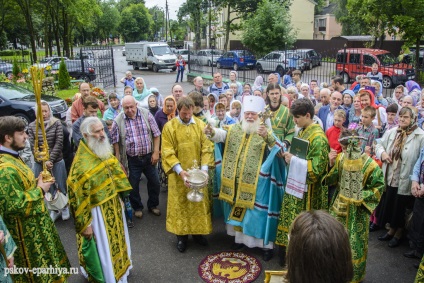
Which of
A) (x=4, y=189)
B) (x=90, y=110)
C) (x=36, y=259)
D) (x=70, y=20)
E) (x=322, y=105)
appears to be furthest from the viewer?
(x=70, y=20)

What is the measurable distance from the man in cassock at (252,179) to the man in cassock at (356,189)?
771 mm

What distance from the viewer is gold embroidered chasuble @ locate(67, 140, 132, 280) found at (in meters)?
3.64

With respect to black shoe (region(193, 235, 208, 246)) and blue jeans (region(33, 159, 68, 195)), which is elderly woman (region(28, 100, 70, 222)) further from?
black shoe (region(193, 235, 208, 246))

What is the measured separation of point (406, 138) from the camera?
4789 mm

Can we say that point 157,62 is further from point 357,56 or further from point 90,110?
point 90,110

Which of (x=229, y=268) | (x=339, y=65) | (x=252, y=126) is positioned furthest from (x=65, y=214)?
(x=339, y=65)

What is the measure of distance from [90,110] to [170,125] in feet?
3.93

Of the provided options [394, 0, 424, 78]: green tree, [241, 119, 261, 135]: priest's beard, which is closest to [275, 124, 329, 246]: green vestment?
[241, 119, 261, 135]: priest's beard

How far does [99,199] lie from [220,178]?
1735 millimetres

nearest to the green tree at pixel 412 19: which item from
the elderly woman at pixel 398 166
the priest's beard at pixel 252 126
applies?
the elderly woman at pixel 398 166

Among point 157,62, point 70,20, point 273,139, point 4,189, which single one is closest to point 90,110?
point 4,189

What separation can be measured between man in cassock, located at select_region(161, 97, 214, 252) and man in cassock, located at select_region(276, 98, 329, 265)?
3.57ft

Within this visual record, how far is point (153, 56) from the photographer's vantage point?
31203 millimetres

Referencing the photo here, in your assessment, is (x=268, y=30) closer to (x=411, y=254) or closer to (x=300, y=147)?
(x=411, y=254)
